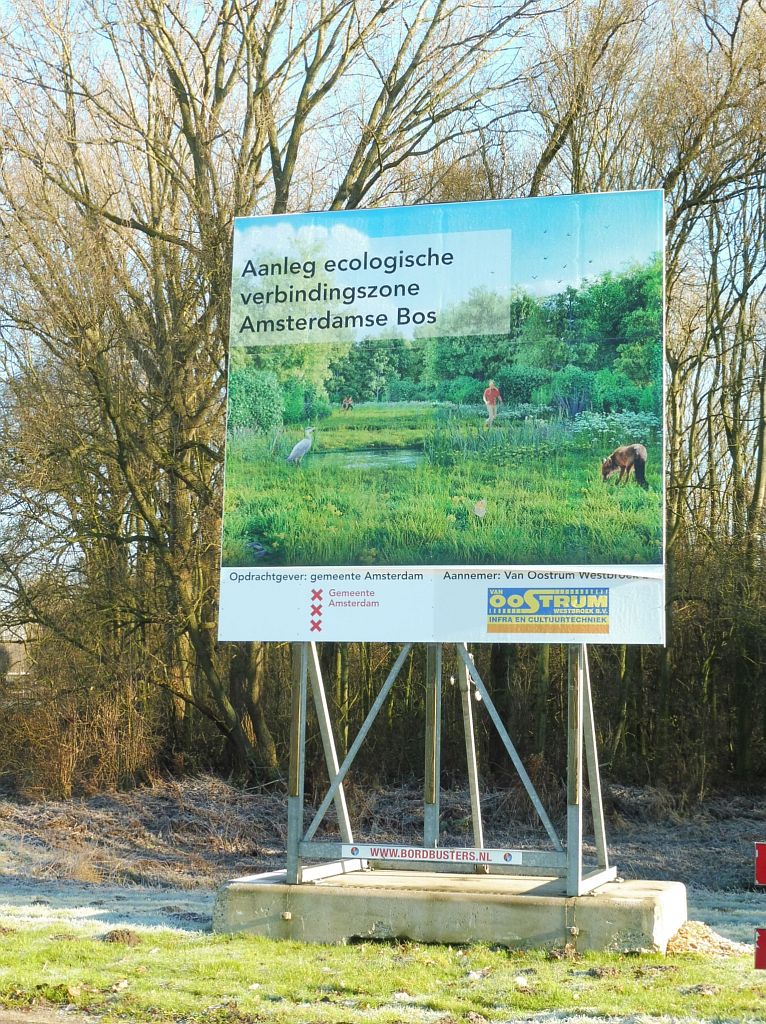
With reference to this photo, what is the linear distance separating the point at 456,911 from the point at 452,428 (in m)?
3.31

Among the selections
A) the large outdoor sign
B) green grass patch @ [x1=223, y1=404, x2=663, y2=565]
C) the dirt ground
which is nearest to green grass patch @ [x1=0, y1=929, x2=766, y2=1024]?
the dirt ground

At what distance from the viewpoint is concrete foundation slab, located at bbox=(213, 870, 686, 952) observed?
26.0 feet

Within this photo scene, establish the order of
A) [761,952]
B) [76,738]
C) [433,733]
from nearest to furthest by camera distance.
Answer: [761,952] → [433,733] → [76,738]

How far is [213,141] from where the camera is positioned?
1656cm

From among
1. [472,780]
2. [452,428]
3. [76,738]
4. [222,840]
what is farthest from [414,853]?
[76,738]

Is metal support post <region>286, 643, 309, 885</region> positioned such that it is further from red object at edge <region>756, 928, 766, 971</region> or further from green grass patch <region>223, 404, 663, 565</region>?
red object at edge <region>756, 928, 766, 971</region>

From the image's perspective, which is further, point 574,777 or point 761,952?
point 574,777

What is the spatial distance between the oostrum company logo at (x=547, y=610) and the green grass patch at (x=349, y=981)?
2.11 meters

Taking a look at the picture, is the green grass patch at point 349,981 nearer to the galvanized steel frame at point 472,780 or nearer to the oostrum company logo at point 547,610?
the galvanized steel frame at point 472,780

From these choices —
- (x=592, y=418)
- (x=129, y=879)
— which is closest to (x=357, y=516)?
(x=592, y=418)

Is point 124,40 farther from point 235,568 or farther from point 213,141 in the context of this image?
point 235,568

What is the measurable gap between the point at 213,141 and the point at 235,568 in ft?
30.6

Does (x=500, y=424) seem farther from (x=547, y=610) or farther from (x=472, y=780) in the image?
(x=472, y=780)

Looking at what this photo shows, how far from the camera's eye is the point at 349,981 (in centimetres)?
721
